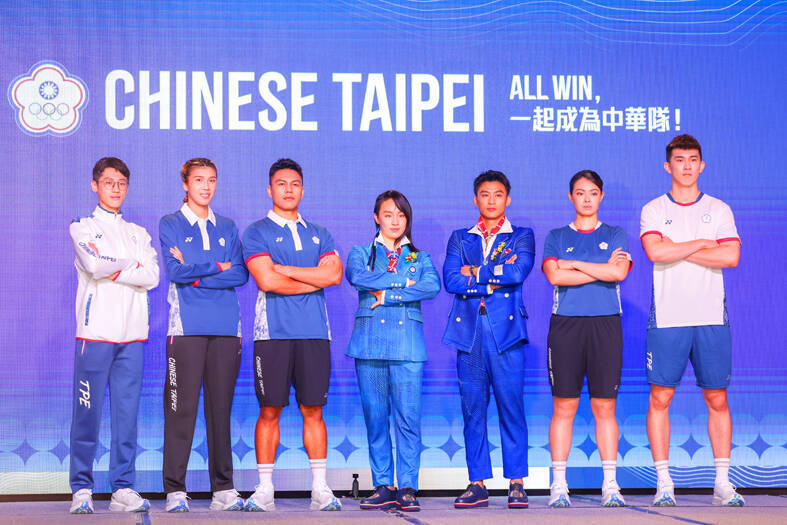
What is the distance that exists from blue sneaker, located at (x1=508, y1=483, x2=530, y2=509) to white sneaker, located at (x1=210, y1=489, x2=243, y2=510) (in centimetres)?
146

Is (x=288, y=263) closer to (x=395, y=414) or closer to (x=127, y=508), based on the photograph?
(x=395, y=414)

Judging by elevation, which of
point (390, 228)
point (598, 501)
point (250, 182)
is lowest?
point (598, 501)

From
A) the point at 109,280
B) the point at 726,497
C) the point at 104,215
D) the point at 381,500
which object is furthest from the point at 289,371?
the point at 726,497

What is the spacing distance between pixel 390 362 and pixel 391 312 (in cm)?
27

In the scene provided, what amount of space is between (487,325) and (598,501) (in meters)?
1.22

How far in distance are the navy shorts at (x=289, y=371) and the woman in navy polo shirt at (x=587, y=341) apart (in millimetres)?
1289

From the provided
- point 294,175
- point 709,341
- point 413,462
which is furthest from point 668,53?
point 413,462

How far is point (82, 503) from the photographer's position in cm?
466

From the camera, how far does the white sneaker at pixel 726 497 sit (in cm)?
491

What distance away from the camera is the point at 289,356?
188 inches

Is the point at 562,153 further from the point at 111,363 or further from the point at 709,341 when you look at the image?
the point at 111,363

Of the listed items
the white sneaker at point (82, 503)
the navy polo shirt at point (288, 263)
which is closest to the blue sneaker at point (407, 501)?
the navy polo shirt at point (288, 263)

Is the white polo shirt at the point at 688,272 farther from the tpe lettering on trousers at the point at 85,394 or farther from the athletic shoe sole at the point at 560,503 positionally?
the tpe lettering on trousers at the point at 85,394

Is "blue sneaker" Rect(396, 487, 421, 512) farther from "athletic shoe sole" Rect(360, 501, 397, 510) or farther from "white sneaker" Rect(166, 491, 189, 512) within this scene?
"white sneaker" Rect(166, 491, 189, 512)
